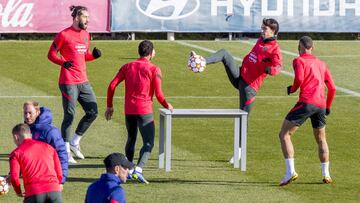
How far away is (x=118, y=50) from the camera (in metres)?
37.1

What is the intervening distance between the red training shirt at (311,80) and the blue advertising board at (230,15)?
22309 millimetres

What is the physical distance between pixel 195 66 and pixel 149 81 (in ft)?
4.62

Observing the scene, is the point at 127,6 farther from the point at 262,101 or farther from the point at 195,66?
the point at 195,66

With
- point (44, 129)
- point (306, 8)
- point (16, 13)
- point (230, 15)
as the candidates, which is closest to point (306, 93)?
point (44, 129)

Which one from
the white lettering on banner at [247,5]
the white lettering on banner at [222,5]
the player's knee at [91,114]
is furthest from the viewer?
the white lettering on banner at [247,5]

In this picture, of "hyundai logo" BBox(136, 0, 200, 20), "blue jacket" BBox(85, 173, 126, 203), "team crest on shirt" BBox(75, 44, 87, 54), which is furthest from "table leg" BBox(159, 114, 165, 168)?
"hyundai logo" BBox(136, 0, 200, 20)

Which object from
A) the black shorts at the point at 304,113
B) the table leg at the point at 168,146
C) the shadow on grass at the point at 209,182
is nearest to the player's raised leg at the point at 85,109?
the table leg at the point at 168,146

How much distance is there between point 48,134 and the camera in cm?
1368

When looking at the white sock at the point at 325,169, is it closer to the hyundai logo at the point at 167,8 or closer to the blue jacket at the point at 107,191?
the blue jacket at the point at 107,191

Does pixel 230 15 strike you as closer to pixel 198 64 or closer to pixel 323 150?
pixel 198 64

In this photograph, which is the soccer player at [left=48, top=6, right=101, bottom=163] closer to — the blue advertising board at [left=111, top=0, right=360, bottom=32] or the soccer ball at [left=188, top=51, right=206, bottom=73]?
the soccer ball at [left=188, top=51, right=206, bottom=73]

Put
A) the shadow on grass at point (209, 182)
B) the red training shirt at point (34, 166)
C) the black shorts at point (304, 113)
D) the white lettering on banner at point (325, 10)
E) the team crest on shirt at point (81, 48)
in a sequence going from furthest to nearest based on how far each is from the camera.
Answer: the white lettering on banner at point (325, 10)
the team crest on shirt at point (81, 48)
the shadow on grass at point (209, 182)
the black shorts at point (304, 113)
the red training shirt at point (34, 166)

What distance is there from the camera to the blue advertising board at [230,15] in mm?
39625

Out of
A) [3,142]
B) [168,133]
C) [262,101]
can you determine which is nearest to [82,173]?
[168,133]
